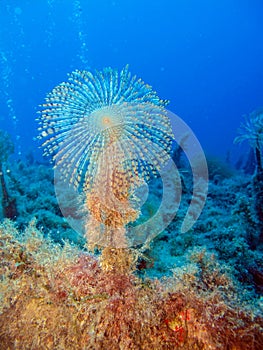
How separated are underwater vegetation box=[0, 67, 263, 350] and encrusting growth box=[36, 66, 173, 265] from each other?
1 cm

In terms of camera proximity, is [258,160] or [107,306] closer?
[107,306]

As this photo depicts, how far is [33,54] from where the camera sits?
97.5m

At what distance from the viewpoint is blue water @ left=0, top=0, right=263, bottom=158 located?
9644 centimetres

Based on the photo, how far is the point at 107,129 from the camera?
3.01 metres

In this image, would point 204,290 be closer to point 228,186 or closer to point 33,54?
point 228,186

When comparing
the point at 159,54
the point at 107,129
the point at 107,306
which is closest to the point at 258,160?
the point at 107,129

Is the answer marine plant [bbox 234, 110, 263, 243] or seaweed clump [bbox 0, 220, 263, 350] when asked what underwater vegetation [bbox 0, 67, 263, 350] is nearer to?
seaweed clump [bbox 0, 220, 263, 350]

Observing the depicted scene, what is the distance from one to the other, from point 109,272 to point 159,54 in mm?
128246

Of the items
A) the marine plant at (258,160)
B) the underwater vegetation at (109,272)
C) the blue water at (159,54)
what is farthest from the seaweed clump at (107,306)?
the blue water at (159,54)

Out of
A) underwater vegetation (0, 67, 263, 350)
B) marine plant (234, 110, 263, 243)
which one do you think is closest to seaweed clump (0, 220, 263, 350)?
underwater vegetation (0, 67, 263, 350)

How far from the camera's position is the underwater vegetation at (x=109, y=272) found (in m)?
2.79

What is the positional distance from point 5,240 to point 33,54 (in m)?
111

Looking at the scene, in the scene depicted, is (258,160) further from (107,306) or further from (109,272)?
(107,306)

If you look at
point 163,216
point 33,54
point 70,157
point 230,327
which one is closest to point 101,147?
point 70,157
